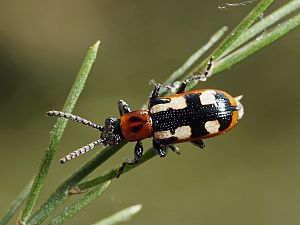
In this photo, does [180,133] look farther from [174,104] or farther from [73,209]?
[73,209]

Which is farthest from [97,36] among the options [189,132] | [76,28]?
[189,132]

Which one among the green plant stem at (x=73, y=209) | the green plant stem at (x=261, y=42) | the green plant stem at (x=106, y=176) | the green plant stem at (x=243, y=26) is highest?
the green plant stem at (x=243, y=26)

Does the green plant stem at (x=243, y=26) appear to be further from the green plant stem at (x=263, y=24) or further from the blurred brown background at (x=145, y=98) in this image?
the blurred brown background at (x=145, y=98)

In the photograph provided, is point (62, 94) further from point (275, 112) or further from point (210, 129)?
point (210, 129)

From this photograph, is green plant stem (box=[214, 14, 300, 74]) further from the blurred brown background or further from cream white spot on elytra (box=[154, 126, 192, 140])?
the blurred brown background

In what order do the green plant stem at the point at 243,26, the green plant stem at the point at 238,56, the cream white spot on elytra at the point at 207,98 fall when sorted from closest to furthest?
the green plant stem at the point at 243,26, the green plant stem at the point at 238,56, the cream white spot on elytra at the point at 207,98

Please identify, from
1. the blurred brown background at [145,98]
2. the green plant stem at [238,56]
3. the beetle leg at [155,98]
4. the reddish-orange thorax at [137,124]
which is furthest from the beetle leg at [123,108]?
the blurred brown background at [145,98]

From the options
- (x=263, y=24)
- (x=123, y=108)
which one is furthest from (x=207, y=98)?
(x=263, y=24)
